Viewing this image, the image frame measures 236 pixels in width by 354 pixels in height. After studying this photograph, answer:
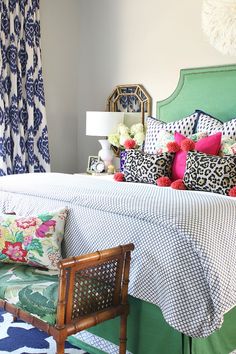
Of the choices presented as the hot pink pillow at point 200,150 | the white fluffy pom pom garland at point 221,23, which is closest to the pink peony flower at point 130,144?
the hot pink pillow at point 200,150

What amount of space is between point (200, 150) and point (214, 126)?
38 cm

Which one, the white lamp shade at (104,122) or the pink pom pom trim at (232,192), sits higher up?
the white lamp shade at (104,122)

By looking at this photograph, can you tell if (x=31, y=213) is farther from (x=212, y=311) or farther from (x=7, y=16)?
(x=7, y=16)

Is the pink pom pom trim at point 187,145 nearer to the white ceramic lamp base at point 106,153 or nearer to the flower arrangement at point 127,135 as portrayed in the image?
the flower arrangement at point 127,135

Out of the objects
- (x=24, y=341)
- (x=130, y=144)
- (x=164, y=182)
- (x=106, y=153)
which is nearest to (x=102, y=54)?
(x=106, y=153)

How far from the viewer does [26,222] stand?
2.33 m

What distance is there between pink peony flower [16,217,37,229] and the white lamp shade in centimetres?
190

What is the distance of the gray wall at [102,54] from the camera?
3.93 meters

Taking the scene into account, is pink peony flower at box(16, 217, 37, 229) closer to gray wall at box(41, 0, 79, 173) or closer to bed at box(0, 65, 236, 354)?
bed at box(0, 65, 236, 354)

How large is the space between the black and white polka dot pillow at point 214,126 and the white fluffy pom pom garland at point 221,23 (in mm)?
563

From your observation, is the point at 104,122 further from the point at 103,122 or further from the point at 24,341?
the point at 24,341

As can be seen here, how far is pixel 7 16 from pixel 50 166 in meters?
1.48

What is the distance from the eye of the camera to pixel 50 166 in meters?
4.61

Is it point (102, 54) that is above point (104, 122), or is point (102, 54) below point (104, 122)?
above
